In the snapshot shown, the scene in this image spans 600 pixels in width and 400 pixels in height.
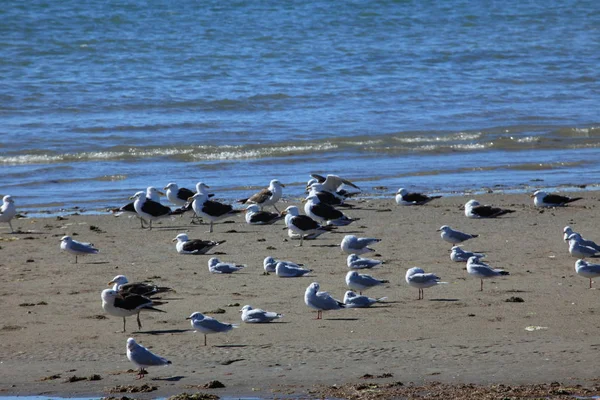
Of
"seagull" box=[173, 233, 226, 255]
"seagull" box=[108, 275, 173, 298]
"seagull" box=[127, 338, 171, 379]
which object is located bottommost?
"seagull" box=[173, 233, 226, 255]

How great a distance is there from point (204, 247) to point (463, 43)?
2939 centimetres

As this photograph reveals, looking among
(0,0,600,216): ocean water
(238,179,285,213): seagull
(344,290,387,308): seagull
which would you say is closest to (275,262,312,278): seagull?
(344,290,387,308): seagull

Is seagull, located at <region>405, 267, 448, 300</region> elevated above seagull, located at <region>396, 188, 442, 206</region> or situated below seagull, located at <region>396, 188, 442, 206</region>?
above

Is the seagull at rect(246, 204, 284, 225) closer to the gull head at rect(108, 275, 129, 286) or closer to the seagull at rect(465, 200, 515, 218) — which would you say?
the seagull at rect(465, 200, 515, 218)

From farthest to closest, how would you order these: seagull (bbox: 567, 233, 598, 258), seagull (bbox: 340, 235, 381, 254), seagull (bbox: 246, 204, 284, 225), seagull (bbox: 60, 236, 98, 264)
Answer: seagull (bbox: 246, 204, 284, 225)
seagull (bbox: 60, 236, 98, 264)
seagull (bbox: 340, 235, 381, 254)
seagull (bbox: 567, 233, 598, 258)

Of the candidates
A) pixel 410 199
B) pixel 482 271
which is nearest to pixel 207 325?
pixel 482 271

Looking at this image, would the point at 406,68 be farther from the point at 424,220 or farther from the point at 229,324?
the point at 229,324

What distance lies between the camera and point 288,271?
1177 centimetres

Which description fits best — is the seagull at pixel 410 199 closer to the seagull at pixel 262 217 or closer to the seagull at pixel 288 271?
the seagull at pixel 262 217

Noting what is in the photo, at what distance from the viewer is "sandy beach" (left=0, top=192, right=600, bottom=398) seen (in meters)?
8.34

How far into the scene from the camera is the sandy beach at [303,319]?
834 centimetres

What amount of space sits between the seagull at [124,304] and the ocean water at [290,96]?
7904mm

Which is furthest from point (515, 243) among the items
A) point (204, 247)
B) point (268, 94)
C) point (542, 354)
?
point (268, 94)

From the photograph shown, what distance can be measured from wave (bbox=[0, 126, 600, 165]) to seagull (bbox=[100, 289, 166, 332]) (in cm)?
1299
